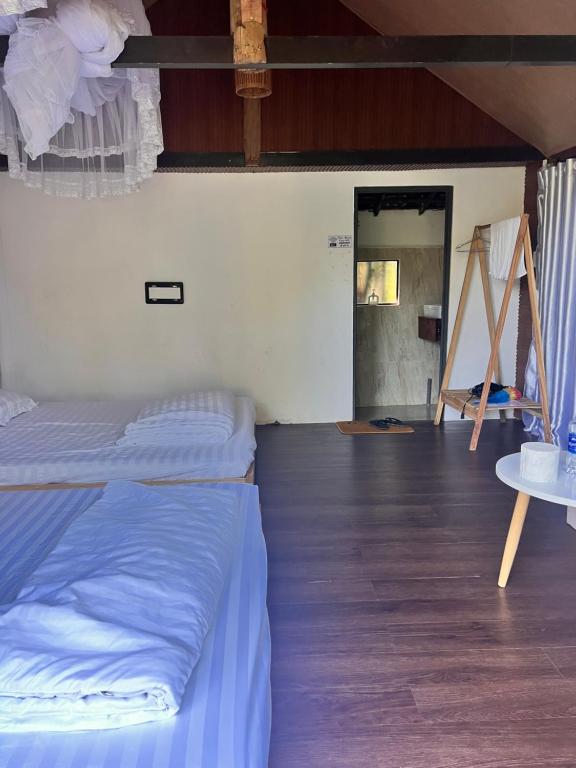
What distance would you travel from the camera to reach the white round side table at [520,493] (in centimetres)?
195

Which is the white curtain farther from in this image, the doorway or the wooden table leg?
the doorway

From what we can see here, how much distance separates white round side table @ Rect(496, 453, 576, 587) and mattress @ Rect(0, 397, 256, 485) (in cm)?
119

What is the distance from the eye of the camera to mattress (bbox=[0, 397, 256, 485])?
2611 mm

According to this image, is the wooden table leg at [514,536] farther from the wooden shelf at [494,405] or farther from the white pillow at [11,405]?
the white pillow at [11,405]

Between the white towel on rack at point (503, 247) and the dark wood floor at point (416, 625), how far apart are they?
1.57m

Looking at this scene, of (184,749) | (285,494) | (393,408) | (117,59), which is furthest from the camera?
(393,408)

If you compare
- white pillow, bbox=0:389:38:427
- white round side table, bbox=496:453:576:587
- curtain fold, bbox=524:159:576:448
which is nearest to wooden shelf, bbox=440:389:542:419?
Result: curtain fold, bbox=524:159:576:448

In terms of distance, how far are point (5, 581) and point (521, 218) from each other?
→ 11.8ft

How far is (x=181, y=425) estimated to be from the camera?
300cm

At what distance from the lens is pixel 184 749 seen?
3.19ft

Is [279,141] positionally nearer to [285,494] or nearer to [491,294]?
[491,294]

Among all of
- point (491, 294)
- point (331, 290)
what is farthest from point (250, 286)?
point (491, 294)

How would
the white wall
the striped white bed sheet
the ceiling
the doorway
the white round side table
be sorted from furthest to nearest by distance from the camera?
the doorway, the white wall, the ceiling, the white round side table, the striped white bed sheet

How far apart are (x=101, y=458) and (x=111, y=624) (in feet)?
5.45
